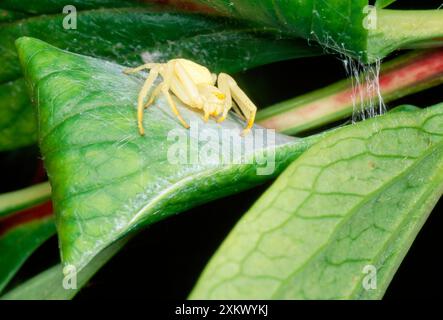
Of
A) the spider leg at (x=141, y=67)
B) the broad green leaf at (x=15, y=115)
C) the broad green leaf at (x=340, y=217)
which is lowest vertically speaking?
the broad green leaf at (x=340, y=217)

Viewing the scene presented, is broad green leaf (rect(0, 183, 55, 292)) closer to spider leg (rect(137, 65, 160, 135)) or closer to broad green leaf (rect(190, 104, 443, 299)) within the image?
spider leg (rect(137, 65, 160, 135))

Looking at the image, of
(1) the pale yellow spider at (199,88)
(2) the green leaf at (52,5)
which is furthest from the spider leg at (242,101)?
(2) the green leaf at (52,5)

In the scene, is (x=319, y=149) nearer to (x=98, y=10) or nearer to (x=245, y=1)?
(x=245, y=1)

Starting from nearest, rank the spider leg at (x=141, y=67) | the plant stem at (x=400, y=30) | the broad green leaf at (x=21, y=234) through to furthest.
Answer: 1. the plant stem at (x=400, y=30)
2. the spider leg at (x=141, y=67)
3. the broad green leaf at (x=21, y=234)

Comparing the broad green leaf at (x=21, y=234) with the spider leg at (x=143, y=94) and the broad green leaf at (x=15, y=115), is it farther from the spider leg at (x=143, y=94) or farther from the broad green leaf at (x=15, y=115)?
the spider leg at (x=143, y=94)

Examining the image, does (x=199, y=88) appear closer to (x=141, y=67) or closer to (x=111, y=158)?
(x=141, y=67)
